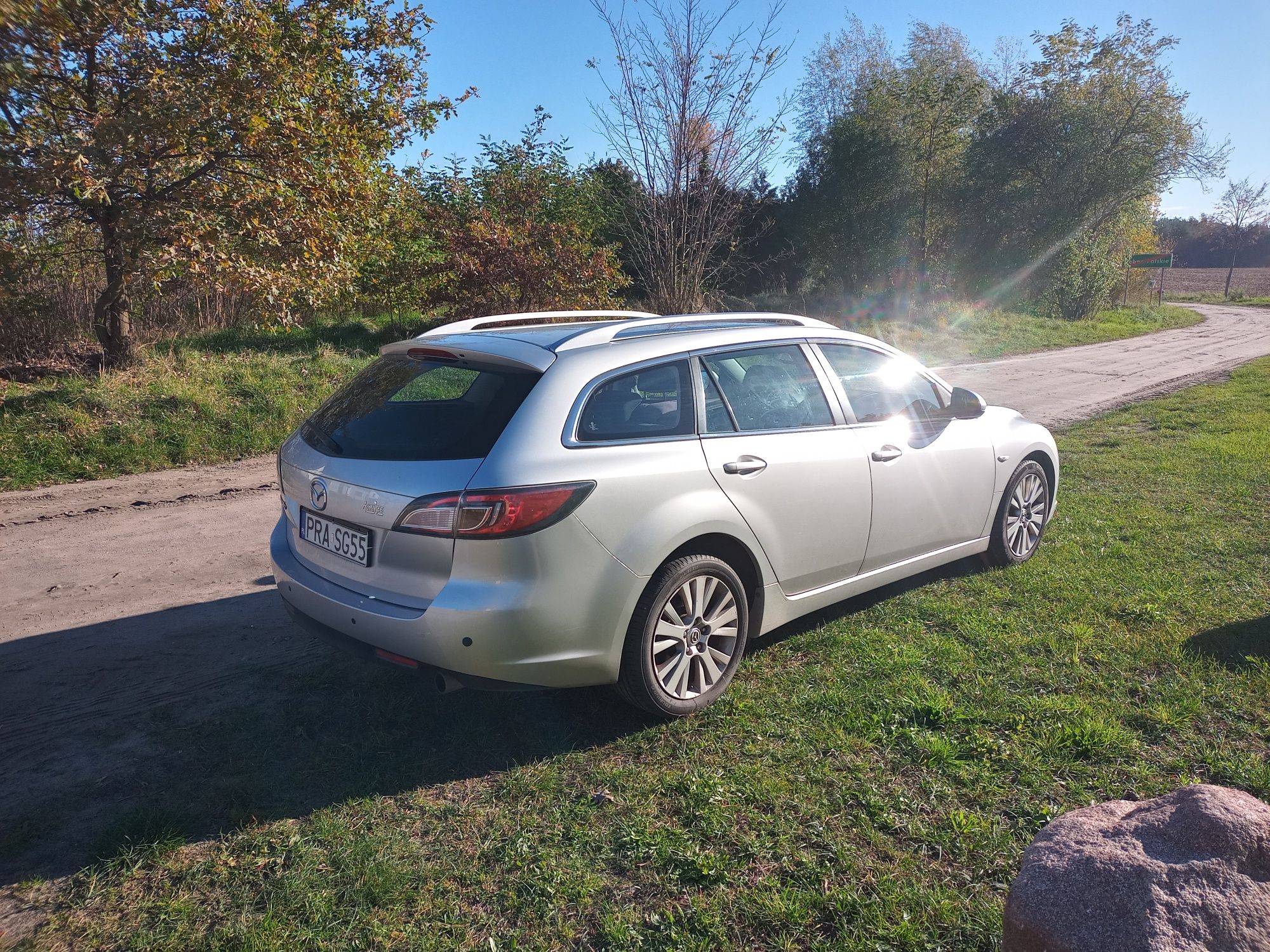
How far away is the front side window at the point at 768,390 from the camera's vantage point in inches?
165

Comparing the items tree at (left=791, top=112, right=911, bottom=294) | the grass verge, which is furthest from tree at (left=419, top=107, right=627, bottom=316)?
the grass verge

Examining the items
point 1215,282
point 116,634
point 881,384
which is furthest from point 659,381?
point 1215,282

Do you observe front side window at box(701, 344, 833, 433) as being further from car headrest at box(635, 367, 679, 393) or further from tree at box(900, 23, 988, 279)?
tree at box(900, 23, 988, 279)

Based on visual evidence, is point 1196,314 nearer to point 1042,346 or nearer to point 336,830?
point 1042,346

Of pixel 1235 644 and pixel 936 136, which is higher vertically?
pixel 936 136

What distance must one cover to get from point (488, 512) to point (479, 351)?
2.90ft

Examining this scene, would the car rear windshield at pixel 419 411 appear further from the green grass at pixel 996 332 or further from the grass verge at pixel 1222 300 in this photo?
the grass verge at pixel 1222 300

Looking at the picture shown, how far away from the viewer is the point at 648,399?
388cm

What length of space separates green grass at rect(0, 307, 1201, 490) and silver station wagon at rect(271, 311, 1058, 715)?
5.46 metres

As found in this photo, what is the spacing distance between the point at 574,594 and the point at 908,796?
1459mm

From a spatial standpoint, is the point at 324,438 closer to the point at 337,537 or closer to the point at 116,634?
the point at 337,537

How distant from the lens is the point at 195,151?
9.85 meters

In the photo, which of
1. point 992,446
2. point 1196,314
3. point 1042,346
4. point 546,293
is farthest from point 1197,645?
point 1196,314

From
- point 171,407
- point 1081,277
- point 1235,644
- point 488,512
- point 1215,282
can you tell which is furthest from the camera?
point 1215,282
